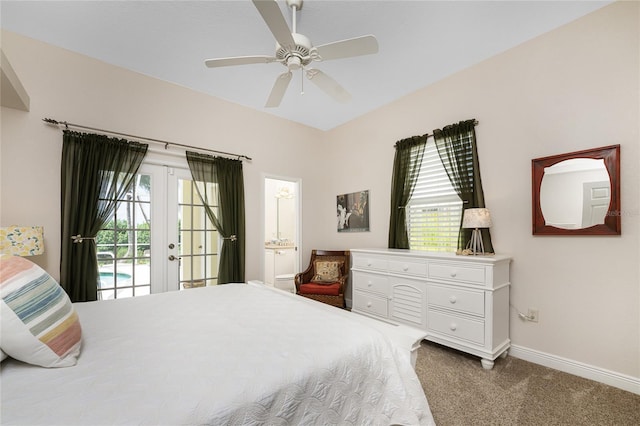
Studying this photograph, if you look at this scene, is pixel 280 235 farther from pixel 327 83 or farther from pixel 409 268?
pixel 327 83

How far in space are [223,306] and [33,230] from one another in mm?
1607

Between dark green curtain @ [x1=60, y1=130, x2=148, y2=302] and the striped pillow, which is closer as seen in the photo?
the striped pillow

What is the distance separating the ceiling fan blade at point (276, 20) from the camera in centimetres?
150

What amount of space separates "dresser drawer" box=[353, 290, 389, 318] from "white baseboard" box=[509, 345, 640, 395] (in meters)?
1.23

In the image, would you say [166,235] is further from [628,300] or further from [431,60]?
[628,300]

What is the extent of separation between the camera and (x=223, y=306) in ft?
6.08

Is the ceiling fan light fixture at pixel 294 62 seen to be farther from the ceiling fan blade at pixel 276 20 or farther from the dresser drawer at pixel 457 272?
the dresser drawer at pixel 457 272

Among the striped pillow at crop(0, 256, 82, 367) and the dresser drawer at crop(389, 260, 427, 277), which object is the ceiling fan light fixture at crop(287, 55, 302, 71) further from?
the dresser drawer at crop(389, 260, 427, 277)

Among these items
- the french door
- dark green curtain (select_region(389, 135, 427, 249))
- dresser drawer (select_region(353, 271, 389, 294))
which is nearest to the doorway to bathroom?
the french door

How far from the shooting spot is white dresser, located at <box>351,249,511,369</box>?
242 centimetres

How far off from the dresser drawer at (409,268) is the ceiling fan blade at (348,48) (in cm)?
201

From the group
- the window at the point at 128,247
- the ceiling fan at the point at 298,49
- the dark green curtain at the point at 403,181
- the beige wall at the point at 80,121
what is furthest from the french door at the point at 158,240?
the dark green curtain at the point at 403,181

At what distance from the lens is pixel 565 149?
241 centimetres

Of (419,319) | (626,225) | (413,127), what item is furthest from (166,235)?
(626,225)
